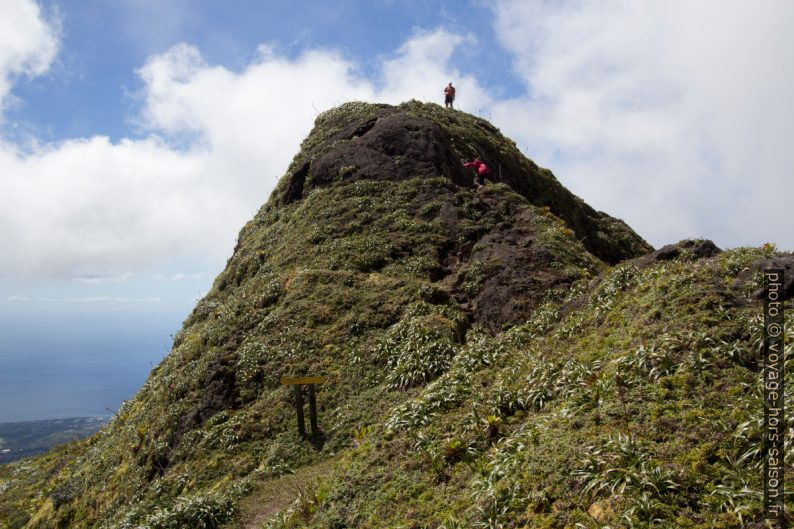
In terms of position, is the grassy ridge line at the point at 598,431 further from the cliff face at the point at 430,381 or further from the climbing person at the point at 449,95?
the climbing person at the point at 449,95

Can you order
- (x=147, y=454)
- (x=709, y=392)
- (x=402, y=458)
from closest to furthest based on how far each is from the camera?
(x=709, y=392) < (x=402, y=458) < (x=147, y=454)

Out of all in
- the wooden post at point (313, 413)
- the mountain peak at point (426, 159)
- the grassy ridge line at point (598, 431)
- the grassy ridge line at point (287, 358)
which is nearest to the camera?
the grassy ridge line at point (598, 431)

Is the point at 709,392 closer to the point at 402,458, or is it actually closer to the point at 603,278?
the point at 402,458

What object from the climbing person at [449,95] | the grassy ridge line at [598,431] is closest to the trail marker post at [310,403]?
the grassy ridge line at [598,431]

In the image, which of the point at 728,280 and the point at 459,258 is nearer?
the point at 728,280

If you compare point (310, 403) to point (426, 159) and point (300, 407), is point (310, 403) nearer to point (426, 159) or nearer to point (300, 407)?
point (300, 407)

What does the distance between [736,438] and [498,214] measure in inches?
783

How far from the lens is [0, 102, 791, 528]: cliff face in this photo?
26.7 feet

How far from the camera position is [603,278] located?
17.7 m

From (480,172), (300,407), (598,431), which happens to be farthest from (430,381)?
(480,172)

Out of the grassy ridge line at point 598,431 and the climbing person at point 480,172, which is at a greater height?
the climbing person at point 480,172

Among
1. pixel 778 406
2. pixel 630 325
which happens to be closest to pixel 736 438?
pixel 778 406

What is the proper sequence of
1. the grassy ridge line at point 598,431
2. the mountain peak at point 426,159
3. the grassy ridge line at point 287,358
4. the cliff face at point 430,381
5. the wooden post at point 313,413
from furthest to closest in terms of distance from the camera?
the mountain peak at point 426,159, the wooden post at point 313,413, the grassy ridge line at point 287,358, the cliff face at point 430,381, the grassy ridge line at point 598,431

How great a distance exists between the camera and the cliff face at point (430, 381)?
815 cm
